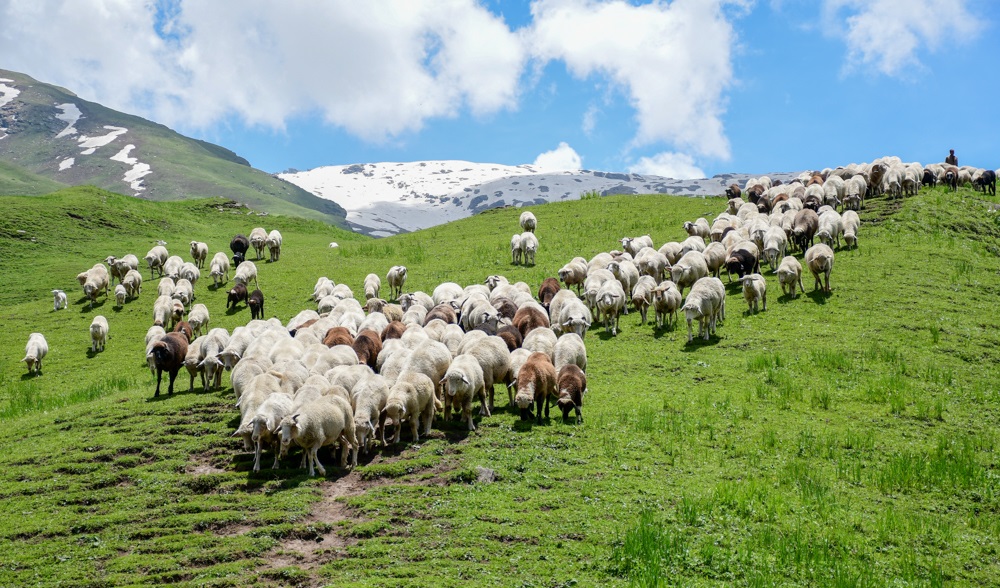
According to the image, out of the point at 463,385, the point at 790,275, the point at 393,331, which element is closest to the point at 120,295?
the point at 393,331

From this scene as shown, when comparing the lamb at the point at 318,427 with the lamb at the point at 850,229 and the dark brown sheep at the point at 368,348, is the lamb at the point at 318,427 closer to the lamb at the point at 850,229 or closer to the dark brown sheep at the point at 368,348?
the dark brown sheep at the point at 368,348

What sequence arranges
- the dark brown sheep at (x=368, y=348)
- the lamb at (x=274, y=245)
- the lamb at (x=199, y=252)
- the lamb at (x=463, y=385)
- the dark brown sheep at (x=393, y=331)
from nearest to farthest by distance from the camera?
the lamb at (x=463, y=385) → the dark brown sheep at (x=368, y=348) → the dark brown sheep at (x=393, y=331) → the lamb at (x=199, y=252) → the lamb at (x=274, y=245)

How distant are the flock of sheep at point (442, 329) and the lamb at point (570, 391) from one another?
0.03 metres

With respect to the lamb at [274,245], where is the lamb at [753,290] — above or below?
below

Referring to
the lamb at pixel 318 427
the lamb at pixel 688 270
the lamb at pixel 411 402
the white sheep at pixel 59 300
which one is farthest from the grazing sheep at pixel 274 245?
the lamb at pixel 318 427

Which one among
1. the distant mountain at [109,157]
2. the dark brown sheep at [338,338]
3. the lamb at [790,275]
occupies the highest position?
the distant mountain at [109,157]

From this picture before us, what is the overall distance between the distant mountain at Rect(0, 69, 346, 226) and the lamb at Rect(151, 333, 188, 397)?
114951 millimetres

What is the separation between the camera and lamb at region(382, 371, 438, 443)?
1401 cm

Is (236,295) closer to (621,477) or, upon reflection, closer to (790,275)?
(790,275)

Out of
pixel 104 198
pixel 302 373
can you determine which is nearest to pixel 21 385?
pixel 302 373

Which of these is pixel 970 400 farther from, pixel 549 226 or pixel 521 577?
pixel 549 226

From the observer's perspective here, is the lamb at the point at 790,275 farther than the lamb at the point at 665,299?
Yes

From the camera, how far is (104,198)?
173 feet

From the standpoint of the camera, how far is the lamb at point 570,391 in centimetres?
1541
